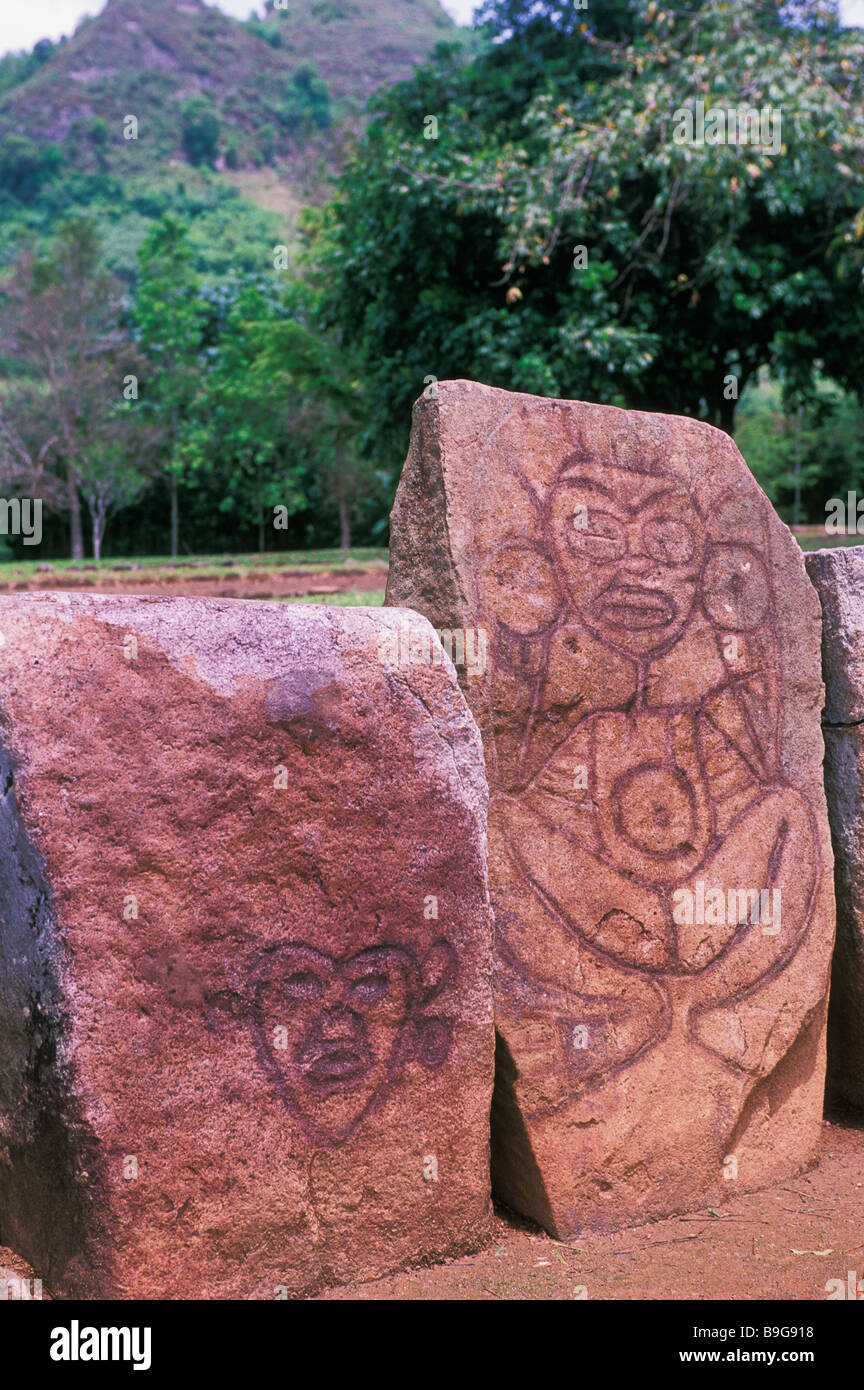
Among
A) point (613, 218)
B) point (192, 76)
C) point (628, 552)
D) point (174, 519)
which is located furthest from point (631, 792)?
point (192, 76)

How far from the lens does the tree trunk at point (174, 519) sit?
27328 millimetres

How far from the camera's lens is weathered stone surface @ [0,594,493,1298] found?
6.78 ft

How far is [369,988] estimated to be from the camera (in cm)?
233

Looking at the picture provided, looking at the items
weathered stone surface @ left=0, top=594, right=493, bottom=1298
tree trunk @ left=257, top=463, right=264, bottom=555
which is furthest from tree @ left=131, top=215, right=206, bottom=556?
weathered stone surface @ left=0, top=594, right=493, bottom=1298

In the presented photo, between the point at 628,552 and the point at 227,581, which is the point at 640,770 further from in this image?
the point at 227,581

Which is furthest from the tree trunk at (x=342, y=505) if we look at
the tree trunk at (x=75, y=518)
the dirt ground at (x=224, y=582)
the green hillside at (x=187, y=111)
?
the dirt ground at (x=224, y=582)

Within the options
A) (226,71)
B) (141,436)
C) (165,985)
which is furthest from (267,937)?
(226,71)

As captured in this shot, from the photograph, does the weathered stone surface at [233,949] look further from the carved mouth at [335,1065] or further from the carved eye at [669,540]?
the carved eye at [669,540]

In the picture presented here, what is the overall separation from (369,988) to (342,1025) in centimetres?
9

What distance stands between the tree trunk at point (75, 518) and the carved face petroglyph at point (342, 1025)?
2272 cm

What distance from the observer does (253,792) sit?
7.26 feet

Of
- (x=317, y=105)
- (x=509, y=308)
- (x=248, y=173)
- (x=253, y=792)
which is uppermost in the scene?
(x=317, y=105)

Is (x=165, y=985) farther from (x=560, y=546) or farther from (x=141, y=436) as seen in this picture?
(x=141, y=436)

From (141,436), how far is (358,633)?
78.1ft
